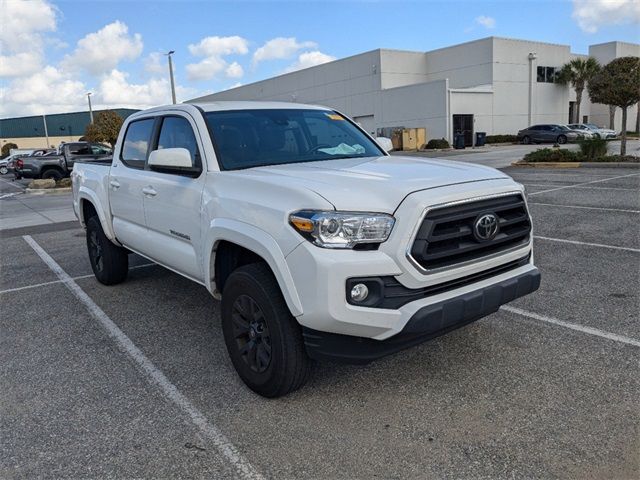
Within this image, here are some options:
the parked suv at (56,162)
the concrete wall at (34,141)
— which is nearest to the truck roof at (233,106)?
the parked suv at (56,162)

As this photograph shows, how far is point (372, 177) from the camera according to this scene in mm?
3350

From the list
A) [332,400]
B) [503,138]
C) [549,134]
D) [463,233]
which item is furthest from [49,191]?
[503,138]

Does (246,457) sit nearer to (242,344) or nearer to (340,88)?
(242,344)

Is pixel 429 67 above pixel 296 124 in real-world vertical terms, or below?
above

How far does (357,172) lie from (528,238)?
4.10 ft

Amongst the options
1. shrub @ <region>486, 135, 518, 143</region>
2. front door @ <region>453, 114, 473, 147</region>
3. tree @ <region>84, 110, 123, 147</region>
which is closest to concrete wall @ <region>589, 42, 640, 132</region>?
shrub @ <region>486, 135, 518, 143</region>

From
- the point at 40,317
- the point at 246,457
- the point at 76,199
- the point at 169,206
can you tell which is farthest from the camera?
the point at 76,199

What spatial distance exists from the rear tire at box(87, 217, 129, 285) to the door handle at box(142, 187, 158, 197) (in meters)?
1.55

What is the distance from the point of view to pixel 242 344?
360 centimetres

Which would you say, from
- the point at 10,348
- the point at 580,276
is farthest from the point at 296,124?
the point at 580,276

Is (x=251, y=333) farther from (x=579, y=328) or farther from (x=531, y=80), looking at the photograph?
(x=531, y=80)

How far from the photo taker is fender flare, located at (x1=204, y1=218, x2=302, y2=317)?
3.02 m

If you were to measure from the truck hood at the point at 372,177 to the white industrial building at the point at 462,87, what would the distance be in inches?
1490

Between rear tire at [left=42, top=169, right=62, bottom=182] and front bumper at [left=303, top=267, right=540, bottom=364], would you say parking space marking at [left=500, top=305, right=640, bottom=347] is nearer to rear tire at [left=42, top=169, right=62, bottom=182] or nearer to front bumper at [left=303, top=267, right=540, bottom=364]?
front bumper at [left=303, top=267, right=540, bottom=364]
